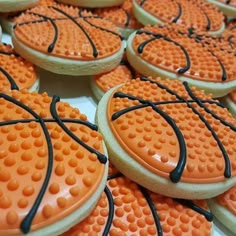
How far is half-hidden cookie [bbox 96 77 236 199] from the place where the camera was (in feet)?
3.25

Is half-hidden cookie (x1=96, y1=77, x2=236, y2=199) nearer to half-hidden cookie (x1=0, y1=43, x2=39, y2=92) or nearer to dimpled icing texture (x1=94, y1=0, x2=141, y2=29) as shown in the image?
half-hidden cookie (x1=0, y1=43, x2=39, y2=92)

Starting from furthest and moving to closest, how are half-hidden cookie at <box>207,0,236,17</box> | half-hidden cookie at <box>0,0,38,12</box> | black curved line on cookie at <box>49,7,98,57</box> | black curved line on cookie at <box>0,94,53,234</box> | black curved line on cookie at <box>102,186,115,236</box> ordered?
half-hidden cookie at <box>207,0,236,17</box>, half-hidden cookie at <box>0,0,38,12</box>, black curved line on cookie at <box>49,7,98,57</box>, black curved line on cookie at <box>102,186,115,236</box>, black curved line on cookie at <box>0,94,53,234</box>

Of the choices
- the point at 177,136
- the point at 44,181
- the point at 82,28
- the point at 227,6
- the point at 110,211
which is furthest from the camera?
the point at 227,6

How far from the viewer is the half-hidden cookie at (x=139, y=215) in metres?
0.92

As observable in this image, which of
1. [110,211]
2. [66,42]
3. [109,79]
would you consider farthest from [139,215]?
[66,42]

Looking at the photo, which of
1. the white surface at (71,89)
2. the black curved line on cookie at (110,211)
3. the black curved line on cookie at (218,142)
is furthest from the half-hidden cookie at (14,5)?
the black curved line on cookie at (110,211)

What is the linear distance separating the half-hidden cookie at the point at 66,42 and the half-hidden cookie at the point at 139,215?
0.46 m

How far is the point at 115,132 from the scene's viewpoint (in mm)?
1055

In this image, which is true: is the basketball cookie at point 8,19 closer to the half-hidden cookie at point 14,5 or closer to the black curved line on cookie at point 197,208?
the half-hidden cookie at point 14,5

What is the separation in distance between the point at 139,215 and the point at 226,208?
28 centimetres

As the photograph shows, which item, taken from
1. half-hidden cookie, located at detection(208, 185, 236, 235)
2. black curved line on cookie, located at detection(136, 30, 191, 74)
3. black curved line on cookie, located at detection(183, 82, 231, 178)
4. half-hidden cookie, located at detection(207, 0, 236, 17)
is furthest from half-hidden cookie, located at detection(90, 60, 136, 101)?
half-hidden cookie, located at detection(207, 0, 236, 17)

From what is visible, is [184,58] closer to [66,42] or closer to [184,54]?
[184,54]

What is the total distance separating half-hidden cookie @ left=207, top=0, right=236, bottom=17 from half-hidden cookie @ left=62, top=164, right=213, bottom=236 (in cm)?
121

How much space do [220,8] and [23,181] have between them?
59.5 inches
